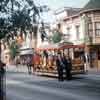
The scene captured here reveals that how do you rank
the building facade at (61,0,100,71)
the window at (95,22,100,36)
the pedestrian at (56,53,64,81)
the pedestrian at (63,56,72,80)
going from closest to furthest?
the pedestrian at (56,53,64,81)
the pedestrian at (63,56,72,80)
the building facade at (61,0,100,71)
the window at (95,22,100,36)

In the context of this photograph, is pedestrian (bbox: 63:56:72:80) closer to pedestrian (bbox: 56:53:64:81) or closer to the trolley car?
pedestrian (bbox: 56:53:64:81)

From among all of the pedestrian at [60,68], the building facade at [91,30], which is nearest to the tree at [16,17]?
the pedestrian at [60,68]

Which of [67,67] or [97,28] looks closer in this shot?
[67,67]

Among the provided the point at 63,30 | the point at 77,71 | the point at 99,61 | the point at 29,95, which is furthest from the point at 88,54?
the point at 29,95

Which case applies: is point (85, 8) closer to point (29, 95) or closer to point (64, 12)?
point (64, 12)

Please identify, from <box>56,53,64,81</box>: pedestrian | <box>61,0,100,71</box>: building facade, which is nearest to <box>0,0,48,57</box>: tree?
<box>56,53,64,81</box>: pedestrian

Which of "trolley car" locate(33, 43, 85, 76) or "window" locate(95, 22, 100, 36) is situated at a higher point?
"window" locate(95, 22, 100, 36)

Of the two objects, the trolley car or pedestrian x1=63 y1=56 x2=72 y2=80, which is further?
the trolley car

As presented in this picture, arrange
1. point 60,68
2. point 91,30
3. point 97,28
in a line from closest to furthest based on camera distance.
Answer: point 60,68 < point 97,28 < point 91,30

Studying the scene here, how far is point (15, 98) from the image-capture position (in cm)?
1834

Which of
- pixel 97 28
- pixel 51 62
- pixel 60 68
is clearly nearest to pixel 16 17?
pixel 60 68

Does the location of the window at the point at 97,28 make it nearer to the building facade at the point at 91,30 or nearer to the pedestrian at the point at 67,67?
the building facade at the point at 91,30

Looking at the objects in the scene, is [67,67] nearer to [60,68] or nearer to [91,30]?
[60,68]

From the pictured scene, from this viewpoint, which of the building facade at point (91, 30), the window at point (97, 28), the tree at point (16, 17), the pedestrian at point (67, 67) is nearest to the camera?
the tree at point (16, 17)
